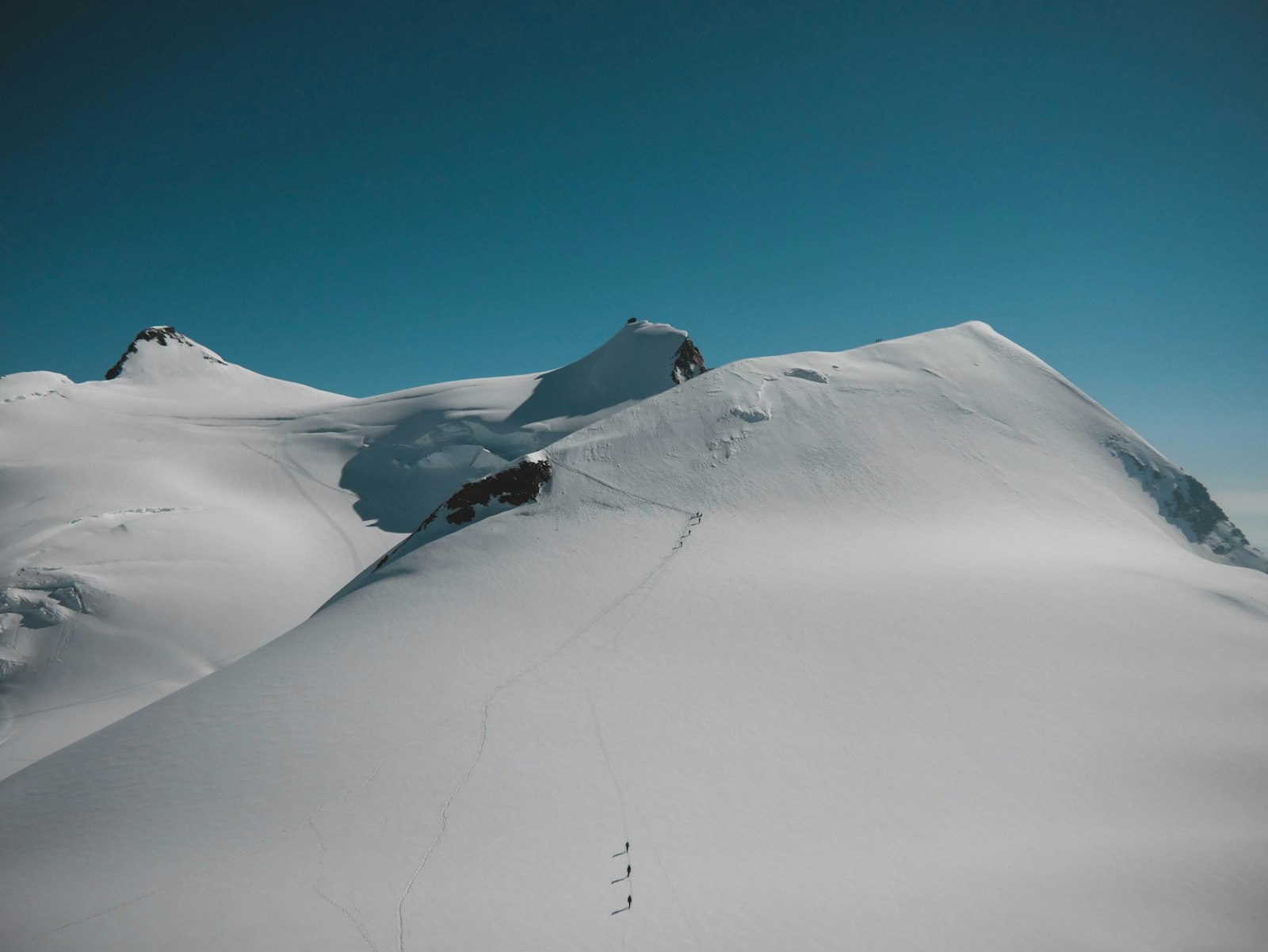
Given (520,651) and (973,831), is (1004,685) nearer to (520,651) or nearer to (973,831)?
(973,831)

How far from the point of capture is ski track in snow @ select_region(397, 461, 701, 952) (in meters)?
9.18

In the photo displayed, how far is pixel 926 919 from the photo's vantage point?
28.3 feet

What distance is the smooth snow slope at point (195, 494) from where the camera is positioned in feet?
79.3

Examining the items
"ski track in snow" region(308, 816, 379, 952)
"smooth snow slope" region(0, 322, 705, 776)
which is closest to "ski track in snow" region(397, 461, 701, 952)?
"ski track in snow" region(308, 816, 379, 952)

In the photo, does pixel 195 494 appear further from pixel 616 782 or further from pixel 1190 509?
pixel 1190 509

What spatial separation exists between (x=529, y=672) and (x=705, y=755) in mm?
4672

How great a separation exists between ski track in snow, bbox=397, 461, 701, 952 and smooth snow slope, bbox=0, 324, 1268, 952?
0.27ft

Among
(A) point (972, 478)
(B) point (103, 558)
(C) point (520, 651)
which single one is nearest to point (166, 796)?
(C) point (520, 651)

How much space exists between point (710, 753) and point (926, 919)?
4.28 metres

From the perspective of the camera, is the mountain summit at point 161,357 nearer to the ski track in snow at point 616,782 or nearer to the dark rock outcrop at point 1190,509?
the ski track in snow at point 616,782

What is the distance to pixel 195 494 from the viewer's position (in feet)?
112

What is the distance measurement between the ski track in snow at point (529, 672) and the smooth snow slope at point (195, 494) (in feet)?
53.0

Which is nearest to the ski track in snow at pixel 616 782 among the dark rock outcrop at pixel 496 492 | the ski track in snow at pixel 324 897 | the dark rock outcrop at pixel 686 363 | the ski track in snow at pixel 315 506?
the ski track in snow at pixel 324 897

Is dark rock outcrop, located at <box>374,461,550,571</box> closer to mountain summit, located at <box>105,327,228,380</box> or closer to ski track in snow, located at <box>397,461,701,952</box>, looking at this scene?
ski track in snow, located at <box>397,461,701,952</box>
